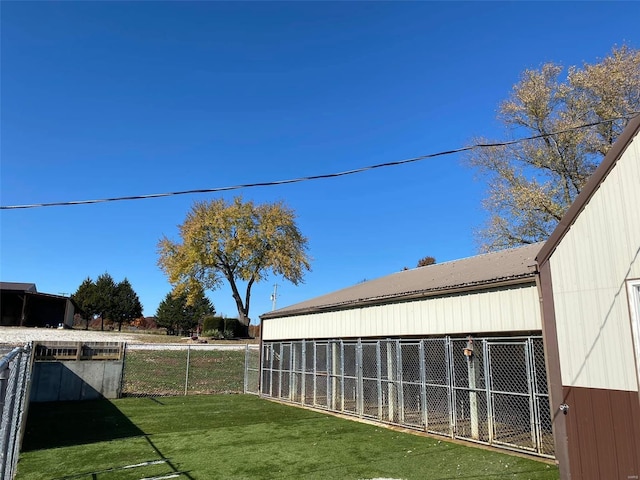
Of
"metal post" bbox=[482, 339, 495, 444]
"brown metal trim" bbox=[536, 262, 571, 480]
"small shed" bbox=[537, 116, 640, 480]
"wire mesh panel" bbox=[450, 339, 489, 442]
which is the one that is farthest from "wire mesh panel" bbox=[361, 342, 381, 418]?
"small shed" bbox=[537, 116, 640, 480]

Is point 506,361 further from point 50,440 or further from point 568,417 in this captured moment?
point 50,440

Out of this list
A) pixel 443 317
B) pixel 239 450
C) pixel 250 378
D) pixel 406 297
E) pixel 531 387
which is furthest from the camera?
pixel 250 378

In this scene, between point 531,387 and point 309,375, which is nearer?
point 531,387

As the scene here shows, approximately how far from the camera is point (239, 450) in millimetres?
8250

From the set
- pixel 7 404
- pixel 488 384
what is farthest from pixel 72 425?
pixel 488 384

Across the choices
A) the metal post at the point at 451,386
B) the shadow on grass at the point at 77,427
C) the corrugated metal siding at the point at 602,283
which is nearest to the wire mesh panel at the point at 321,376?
the metal post at the point at 451,386

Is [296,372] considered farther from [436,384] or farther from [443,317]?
[443,317]

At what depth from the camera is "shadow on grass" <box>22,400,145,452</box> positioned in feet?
29.8

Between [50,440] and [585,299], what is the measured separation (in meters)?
10.3

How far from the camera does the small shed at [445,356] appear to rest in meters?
7.98

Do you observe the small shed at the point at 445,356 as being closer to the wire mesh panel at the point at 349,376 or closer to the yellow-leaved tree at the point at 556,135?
the wire mesh panel at the point at 349,376

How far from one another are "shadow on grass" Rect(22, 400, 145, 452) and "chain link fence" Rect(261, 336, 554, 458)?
565cm

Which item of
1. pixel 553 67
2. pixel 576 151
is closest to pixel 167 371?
pixel 576 151

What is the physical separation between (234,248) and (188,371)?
1750cm
